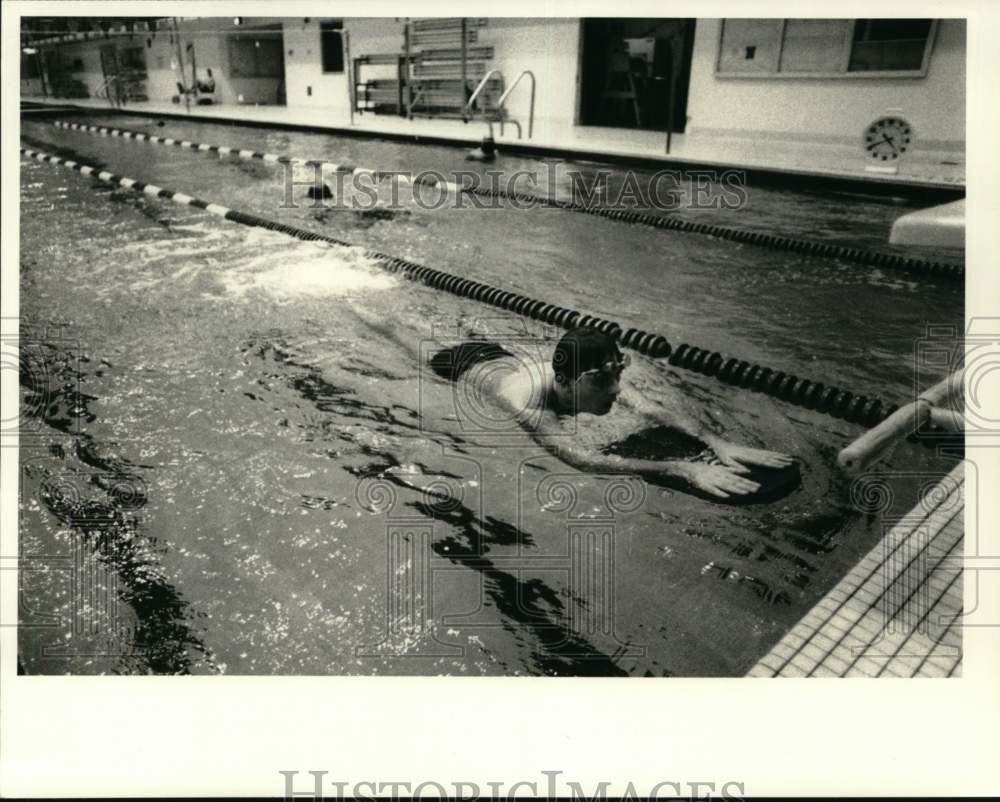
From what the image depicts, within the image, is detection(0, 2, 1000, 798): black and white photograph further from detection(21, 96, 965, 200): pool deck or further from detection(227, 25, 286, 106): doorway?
detection(227, 25, 286, 106): doorway

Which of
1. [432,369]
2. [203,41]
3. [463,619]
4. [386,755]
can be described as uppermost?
[203,41]

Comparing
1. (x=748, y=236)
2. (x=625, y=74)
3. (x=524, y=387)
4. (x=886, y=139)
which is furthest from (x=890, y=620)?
(x=625, y=74)

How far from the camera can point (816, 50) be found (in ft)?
28.2

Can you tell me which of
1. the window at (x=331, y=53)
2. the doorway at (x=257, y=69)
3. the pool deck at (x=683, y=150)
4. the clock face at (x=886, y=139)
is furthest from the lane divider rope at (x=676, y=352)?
the doorway at (x=257, y=69)

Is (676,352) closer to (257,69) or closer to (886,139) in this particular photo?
(886,139)

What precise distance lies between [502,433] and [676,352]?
46.0 inches

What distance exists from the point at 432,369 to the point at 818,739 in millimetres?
2146

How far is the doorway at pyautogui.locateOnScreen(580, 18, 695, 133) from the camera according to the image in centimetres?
1118

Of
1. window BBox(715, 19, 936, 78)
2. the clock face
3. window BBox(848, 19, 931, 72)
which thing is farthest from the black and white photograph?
window BBox(715, 19, 936, 78)

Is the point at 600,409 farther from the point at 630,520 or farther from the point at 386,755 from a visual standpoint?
the point at 386,755

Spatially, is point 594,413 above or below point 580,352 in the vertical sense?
below

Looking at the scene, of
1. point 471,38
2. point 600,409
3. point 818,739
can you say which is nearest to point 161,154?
point 471,38

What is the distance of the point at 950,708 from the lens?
156cm

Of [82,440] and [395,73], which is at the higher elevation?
[395,73]
